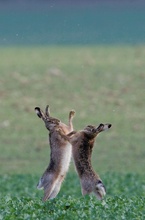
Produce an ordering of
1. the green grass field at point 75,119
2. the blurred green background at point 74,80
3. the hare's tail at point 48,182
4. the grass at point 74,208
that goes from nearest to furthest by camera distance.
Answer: the grass at point 74,208 < the green grass field at point 75,119 < the hare's tail at point 48,182 < the blurred green background at point 74,80

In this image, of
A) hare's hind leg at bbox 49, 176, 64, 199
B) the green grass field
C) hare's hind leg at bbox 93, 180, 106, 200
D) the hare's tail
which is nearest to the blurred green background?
the green grass field

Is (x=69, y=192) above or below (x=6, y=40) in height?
below

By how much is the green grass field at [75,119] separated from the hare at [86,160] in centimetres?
12

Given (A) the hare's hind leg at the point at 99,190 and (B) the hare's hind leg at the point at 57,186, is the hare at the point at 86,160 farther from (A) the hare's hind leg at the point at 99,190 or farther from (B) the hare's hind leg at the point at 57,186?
(B) the hare's hind leg at the point at 57,186

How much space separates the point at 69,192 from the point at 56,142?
4.77 meters

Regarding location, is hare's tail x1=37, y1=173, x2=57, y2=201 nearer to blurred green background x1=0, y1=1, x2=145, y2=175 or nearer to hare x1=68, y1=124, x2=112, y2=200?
hare x1=68, y1=124, x2=112, y2=200

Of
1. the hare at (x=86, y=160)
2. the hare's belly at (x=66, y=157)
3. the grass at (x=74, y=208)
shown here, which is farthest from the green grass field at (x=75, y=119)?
the hare's belly at (x=66, y=157)

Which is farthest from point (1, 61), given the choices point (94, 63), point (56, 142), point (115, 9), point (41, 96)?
point (56, 142)

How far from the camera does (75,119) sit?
23266 mm

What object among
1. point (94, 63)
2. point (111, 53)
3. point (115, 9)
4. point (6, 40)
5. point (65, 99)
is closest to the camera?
point (65, 99)

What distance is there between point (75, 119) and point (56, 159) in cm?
1312

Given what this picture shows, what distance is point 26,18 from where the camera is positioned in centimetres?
4231

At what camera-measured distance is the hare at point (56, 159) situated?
399 inches

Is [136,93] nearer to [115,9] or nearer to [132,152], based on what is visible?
[132,152]
